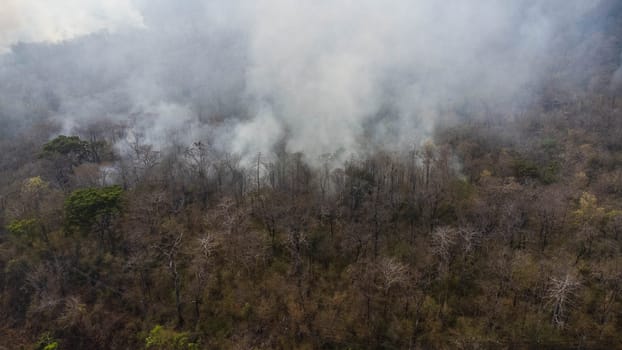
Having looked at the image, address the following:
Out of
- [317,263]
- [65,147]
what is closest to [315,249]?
[317,263]

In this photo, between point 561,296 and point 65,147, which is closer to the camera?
point 561,296

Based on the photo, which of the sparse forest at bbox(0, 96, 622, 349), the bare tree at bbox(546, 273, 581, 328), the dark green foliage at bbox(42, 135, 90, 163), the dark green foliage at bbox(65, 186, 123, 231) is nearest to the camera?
the bare tree at bbox(546, 273, 581, 328)

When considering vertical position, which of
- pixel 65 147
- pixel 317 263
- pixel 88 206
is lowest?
pixel 317 263

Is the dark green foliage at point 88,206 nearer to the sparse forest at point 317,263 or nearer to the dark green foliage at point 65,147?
the sparse forest at point 317,263

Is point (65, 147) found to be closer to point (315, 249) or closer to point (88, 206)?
point (88, 206)

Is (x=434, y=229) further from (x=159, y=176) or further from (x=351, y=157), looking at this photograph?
(x=159, y=176)

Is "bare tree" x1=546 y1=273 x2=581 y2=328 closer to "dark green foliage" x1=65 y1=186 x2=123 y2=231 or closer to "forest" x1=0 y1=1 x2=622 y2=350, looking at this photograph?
"forest" x1=0 y1=1 x2=622 y2=350

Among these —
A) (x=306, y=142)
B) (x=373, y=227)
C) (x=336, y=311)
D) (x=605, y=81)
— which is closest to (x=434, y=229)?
(x=373, y=227)

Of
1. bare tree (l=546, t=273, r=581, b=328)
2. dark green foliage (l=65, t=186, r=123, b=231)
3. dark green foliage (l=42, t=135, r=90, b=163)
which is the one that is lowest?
bare tree (l=546, t=273, r=581, b=328)

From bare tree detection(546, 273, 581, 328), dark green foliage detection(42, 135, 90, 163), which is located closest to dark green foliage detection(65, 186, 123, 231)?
dark green foliage detection(42, 135, 90, 163)
